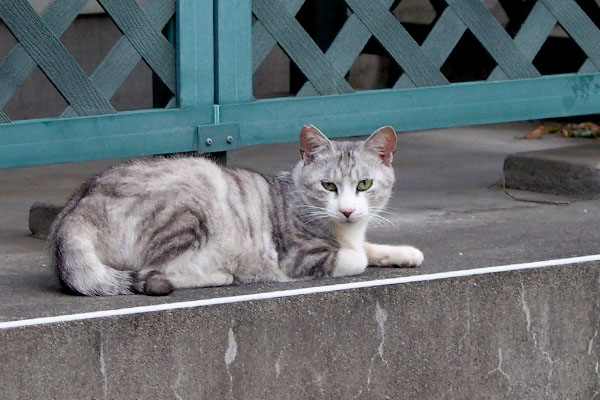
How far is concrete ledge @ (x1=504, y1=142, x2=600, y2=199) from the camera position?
5.81 m

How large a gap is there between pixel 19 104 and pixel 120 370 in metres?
4.24

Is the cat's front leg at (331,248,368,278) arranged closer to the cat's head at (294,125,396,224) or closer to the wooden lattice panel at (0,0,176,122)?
the cat's head at (294,125,396,224)

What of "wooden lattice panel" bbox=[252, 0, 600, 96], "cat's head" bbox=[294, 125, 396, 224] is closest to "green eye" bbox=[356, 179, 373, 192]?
"cat's head" bbox=[294, 125, 396, 224]

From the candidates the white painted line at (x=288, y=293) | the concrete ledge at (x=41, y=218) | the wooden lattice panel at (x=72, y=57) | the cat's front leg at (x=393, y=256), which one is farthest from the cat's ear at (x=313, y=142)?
the concrete ledge at (x=41, y=218)

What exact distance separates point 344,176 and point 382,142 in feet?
0.74

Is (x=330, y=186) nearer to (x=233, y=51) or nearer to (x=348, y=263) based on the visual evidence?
(x=348, y=263)

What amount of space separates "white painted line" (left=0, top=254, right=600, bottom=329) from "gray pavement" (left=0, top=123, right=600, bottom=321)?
8 cm

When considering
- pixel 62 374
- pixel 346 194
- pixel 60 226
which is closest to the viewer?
pixel 62 374

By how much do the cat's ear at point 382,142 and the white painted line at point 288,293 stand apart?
0.48m

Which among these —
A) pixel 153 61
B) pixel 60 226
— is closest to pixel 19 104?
pixel 153 61

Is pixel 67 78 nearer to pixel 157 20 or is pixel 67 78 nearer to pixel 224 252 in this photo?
pixel 157 20

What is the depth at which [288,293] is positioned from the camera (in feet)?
13.0

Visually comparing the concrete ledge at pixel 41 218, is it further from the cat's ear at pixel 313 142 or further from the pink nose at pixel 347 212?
the pink nose at pixel 347 212

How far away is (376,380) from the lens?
412 cm
